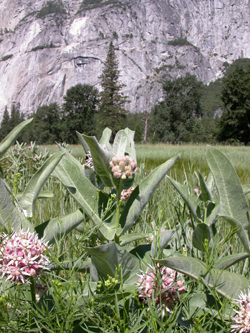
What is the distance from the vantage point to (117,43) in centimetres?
7644

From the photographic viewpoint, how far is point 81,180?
630 millimetres

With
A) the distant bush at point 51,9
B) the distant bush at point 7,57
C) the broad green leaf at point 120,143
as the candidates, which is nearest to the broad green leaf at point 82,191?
the broad green leaf at point 120,143

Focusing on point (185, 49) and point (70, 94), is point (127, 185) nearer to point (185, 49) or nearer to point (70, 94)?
point (70, 94)

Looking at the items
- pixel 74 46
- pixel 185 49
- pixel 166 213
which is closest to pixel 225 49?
pixel 185 49

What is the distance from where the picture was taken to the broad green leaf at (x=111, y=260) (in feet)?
1.55

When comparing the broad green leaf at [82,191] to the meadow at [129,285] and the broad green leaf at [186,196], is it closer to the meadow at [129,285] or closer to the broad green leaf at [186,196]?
the meadow at [129,285]

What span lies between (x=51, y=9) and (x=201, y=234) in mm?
95446

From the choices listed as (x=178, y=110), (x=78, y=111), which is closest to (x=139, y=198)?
(x=178, y=110)

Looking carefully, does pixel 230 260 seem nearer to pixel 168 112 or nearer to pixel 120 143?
pixel 120 143

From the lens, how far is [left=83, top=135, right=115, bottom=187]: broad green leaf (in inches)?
21.1

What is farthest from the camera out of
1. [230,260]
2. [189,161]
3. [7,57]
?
[7,57]

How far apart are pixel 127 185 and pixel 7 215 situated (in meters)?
0.26

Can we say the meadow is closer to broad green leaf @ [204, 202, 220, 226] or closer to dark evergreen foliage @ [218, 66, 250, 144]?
broad green leaf @ [204, 202, 220, 226]

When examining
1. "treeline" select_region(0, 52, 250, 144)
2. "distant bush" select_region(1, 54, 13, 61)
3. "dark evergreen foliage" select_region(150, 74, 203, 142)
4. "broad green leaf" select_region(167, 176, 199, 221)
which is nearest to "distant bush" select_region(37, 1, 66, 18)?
"distant bush" select_region(1, 54, 13, 61)
